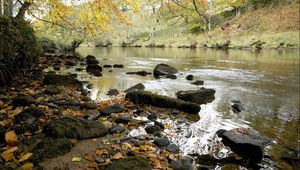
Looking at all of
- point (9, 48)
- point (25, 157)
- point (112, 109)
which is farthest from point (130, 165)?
point (9, 48)

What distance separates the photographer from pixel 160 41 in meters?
52.8

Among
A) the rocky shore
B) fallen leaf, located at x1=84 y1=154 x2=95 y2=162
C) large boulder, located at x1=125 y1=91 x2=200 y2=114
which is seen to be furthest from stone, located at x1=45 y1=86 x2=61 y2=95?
fallen leaf, located at x1=84 y1=154 x2=95 y2=162

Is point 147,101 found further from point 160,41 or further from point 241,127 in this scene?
point 160,41

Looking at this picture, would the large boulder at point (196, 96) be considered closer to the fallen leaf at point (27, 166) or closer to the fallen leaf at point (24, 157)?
the fallen leaf at point (24, 157)

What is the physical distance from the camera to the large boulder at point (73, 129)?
186 inches

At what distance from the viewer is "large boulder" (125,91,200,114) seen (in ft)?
25.3

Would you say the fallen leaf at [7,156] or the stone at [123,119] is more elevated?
the fallen leaf at [7,156]

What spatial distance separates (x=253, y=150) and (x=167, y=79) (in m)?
8.65

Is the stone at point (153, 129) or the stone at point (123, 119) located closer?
the stone at point (153, 129)

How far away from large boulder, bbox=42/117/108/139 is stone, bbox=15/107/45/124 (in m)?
0.72

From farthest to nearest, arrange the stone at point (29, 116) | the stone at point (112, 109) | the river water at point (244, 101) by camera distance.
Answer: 1. the stone at point (112, 109)
2. the river water at point (244, 101)
3. the stone at point (29, 116)

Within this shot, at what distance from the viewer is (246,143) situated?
5.32m

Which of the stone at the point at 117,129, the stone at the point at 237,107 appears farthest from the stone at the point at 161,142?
the stone at the point at 237,107

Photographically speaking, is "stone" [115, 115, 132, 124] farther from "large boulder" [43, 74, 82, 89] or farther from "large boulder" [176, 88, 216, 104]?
"large boulder" [43, 74, 82, 89]
